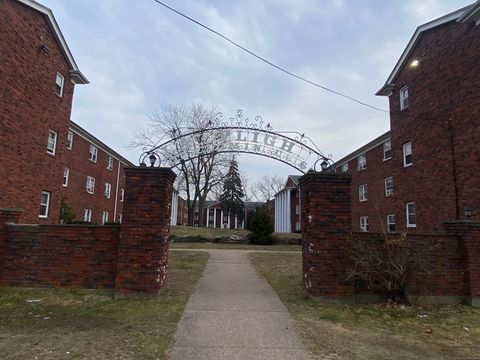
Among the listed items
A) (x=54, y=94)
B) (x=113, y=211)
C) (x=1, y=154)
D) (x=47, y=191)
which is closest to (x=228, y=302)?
(x=1, y=154)

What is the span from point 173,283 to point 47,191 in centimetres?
959

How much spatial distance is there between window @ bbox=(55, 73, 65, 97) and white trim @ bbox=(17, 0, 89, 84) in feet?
2.30

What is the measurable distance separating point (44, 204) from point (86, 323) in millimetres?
11438

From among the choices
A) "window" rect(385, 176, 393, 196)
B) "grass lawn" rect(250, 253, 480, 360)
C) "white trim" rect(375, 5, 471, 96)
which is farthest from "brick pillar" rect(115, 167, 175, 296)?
"window" rect(385, 176, 393, 196)

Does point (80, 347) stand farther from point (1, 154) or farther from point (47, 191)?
point (47, 191)

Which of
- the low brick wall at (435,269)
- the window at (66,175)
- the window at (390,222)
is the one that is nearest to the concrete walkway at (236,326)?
the low brick wall at (435,269)

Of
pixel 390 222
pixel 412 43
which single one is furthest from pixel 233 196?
pixel 412 43

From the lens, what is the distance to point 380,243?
6.64 m

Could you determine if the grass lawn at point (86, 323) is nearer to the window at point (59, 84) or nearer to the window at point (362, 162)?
the window at point (59, 84)

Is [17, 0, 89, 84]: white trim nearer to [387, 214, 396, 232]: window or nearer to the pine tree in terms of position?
[387, 214, 396, 232]: window

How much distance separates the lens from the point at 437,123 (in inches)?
523

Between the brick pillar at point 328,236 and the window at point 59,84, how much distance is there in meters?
12.9

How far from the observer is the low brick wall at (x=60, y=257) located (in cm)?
668

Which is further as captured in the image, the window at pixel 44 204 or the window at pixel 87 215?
the window at pixel 87 215
